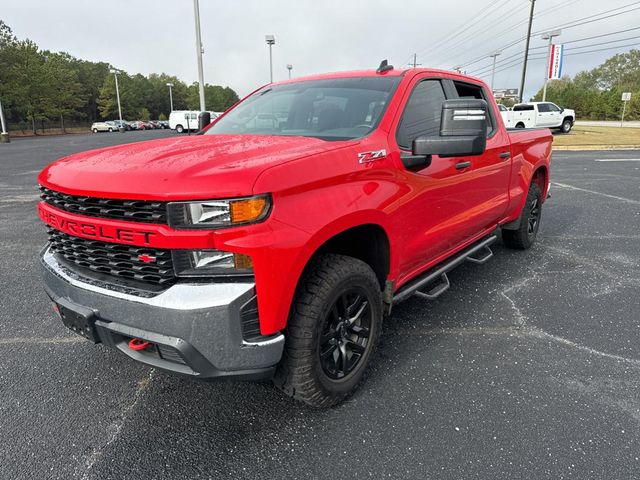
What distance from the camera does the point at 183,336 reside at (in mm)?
1889

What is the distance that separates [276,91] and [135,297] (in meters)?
2.35

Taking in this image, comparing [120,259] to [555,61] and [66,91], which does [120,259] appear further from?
[66,91]

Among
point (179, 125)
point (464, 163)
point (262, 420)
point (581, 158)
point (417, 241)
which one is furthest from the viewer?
point (179, 125)

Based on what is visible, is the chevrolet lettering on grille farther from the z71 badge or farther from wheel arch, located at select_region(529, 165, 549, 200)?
wheel arch, located at select_region(529, 165, 549, 200)

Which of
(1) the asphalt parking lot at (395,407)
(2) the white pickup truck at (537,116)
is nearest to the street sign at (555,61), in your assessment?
(2) the white pickup truck at (537,116)

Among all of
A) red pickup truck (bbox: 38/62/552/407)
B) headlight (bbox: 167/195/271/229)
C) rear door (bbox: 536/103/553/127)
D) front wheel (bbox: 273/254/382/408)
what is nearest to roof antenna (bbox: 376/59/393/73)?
red pickup truck (bbox: 38/62/552/407)

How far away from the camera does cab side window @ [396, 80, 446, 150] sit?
289cm

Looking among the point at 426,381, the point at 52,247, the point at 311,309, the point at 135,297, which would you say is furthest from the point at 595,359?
the point at 52,247

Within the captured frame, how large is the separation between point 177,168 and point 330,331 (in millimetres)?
1140

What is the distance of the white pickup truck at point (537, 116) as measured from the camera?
25.8 meters

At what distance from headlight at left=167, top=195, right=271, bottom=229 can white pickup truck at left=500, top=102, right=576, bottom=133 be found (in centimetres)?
2654

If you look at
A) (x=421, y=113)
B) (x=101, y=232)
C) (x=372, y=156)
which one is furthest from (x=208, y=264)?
(x=421, y=113)

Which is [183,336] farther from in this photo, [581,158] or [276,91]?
[581,158]

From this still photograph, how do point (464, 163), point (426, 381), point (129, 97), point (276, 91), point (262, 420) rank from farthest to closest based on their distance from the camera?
point (129, 97), point (276, 91), point (464, 163), point (426, 381), point (262, 420)
